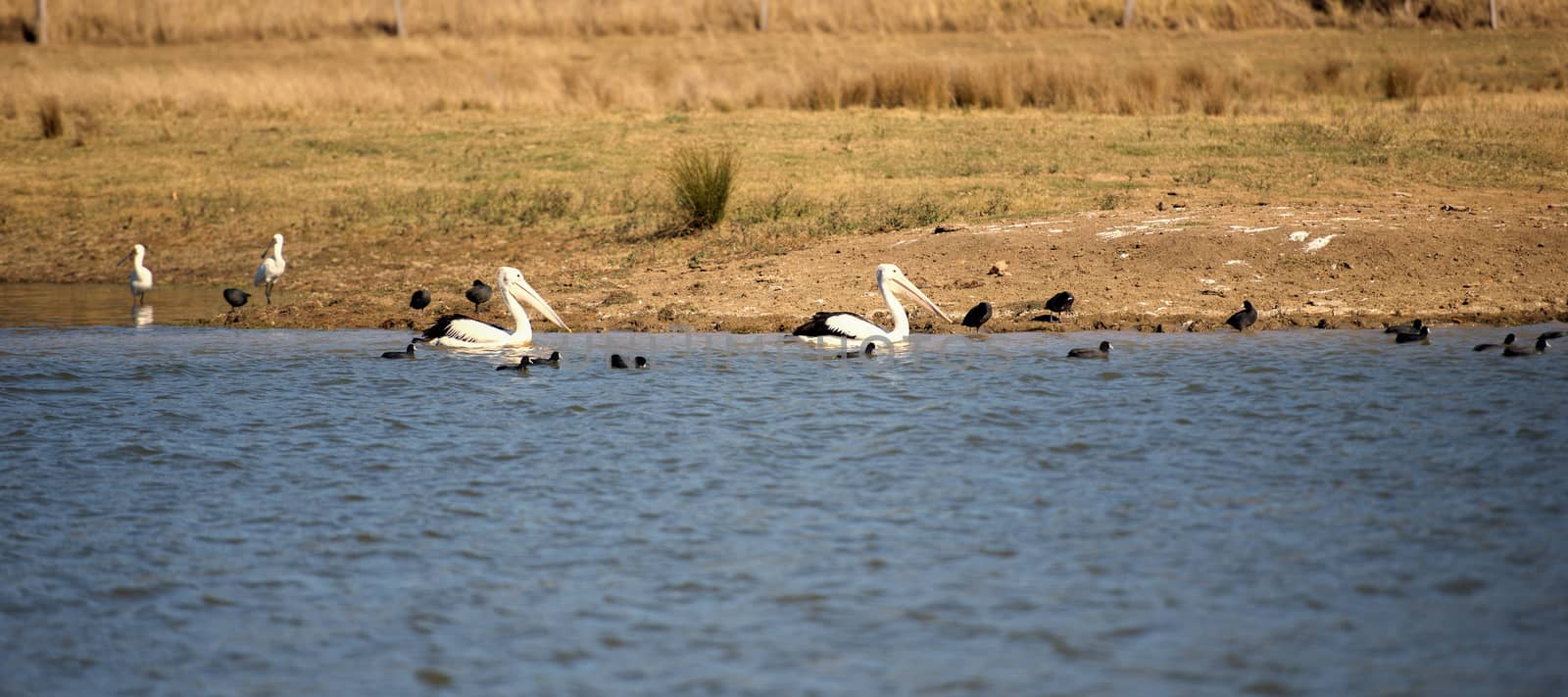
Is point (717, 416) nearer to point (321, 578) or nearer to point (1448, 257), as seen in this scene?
point (321, 578)

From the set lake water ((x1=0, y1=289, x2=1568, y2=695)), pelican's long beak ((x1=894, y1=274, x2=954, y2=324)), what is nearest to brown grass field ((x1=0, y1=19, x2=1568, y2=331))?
pelican's long beak ((x1=894, y1=274, x2=954, y2=324))

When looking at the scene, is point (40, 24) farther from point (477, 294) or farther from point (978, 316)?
point (978, 316)

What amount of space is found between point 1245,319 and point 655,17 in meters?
31.4

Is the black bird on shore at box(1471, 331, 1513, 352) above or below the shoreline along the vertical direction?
below

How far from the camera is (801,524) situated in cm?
743

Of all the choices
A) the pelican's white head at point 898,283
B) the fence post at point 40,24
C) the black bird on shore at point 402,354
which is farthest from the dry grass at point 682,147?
the fence post at point 40,24

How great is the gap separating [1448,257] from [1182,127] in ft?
25.5

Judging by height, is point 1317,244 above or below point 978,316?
above

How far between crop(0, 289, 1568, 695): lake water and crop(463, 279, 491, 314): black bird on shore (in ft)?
7.62

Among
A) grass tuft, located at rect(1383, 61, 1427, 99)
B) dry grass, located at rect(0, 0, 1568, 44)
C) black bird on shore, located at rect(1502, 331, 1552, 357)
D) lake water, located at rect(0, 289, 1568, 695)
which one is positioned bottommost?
lake water, located at rect(0, 289, 1568, 695)

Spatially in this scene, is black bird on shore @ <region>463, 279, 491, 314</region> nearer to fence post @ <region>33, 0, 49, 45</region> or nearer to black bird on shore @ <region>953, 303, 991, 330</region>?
black bird on shore @ <region>953, 303, 991, 330</region>

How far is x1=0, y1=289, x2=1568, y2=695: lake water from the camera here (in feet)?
18.8

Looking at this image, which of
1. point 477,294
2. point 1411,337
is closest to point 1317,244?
point 1411,337

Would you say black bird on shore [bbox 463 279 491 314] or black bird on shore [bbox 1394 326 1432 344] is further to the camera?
black bird on shore [bbox 463 279 491 314]
